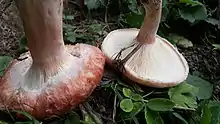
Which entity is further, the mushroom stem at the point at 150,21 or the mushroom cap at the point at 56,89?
the mushroom stem at the point at 150,21

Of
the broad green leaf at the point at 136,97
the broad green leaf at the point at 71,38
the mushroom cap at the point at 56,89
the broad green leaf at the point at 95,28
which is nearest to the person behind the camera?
the mushroom cap at the point at 56,89

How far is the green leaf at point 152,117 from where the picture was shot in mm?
1548

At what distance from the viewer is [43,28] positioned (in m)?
1.42

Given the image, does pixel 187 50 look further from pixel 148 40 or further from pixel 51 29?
pixel 51 29

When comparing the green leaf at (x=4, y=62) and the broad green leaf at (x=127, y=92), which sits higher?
the green leaf at (x=4, y=62)

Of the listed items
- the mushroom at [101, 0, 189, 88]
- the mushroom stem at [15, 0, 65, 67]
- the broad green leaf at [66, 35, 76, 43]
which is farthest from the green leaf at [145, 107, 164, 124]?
the broad green leaf at [66, 35, 76, 43]

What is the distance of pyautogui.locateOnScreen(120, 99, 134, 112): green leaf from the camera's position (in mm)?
1553

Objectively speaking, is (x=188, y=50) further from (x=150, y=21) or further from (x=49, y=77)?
(x=49, y=77)

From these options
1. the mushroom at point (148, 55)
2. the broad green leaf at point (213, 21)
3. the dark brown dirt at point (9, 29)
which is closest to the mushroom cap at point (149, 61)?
the mushroom at point (148, 55)

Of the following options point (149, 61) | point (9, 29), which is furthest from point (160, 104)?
point (9, 29)

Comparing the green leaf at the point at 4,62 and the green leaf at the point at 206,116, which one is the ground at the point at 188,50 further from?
the green leaf at the point at 206,116

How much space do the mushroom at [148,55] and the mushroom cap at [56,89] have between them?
Result: 0.47 ft

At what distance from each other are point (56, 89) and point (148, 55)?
445 mm

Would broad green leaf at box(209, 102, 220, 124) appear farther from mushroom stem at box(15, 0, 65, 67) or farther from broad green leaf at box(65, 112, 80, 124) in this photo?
mushroom stem at box(15, 0, 65, 67)
